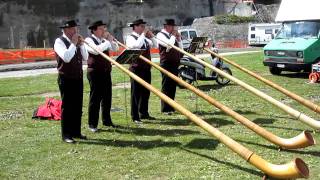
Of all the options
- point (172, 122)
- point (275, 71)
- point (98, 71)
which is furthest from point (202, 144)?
point (275, 71)

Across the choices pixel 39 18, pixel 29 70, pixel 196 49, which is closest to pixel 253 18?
pixel 39 18

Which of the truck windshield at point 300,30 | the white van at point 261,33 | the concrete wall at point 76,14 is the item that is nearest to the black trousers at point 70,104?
the truck windshield at point 300,30

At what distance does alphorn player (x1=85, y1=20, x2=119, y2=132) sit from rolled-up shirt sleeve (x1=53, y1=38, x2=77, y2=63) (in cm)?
87

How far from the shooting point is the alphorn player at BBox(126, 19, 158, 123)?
32.8 feet

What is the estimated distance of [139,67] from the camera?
1020 cm

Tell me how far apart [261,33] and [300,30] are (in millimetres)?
30742

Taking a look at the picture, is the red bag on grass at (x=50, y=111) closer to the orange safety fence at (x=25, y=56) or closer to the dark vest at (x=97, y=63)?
the dark vest at (x=97, y=63)

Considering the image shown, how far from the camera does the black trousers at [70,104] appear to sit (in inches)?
333

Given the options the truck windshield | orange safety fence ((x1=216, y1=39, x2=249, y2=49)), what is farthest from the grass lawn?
orange safety fence ((x1=216, y1=39, x2=249, y2=49))

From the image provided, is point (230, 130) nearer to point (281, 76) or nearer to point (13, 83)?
point (281, 76)

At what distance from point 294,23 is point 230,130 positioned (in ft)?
36.3

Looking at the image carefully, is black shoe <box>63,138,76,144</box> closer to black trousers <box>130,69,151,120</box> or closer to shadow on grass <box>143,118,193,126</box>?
black trousers <box>130,69,151,120</box>

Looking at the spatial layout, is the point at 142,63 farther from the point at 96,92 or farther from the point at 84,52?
the point at 84,52

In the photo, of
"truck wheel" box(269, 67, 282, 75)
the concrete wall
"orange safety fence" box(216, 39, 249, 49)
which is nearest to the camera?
"truck wheel" box(269, 67, 282, 75)
